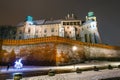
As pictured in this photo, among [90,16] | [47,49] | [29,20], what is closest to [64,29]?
[90,16]

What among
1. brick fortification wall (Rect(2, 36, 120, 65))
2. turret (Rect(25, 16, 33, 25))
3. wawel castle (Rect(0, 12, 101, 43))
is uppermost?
turret (Rect(25, 16, 33, 25))

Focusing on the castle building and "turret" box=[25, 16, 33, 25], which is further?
"turret" box=[25, 16, 33, 25]

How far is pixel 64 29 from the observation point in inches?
2970

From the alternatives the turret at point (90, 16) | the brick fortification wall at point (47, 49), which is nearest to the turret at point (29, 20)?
the turret at point (90, 16)

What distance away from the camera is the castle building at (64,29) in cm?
7438

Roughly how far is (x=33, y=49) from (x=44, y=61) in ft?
11.5

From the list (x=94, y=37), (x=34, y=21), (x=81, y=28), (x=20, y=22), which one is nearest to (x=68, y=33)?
(x=81, y=28)

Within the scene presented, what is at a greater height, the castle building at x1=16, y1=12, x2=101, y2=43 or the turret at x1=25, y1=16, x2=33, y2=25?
the turret at x1=25, y1=16, x2=33, y2=25

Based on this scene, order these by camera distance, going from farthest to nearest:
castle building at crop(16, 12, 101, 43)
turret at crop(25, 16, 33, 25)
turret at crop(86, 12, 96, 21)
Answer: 1. turret at crop(25, 16, 33, 25)
2. turret at crop(86, 12, 96, 21)
3. castle building at crop(16, 12, 101, 43)

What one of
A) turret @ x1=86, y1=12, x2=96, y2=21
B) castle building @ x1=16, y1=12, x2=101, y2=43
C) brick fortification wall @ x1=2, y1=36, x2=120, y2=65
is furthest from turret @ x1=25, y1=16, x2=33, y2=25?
brick fortification wall @ x1=2, y1=36, x2=120, y2=65

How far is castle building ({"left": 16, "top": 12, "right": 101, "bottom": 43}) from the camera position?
7438 centimetres

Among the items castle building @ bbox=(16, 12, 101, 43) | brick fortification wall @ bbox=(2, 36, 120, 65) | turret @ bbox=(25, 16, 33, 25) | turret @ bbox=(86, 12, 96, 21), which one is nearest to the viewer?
brick fortification wall @ bbox=(2, 36, 120, 65)

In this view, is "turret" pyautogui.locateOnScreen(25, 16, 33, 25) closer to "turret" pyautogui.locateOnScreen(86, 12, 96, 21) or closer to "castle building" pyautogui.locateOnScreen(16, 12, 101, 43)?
"castle building" pyautogui.locateOnScreen(16, 12, 101, 43)

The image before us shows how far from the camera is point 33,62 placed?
3219 centimetres
